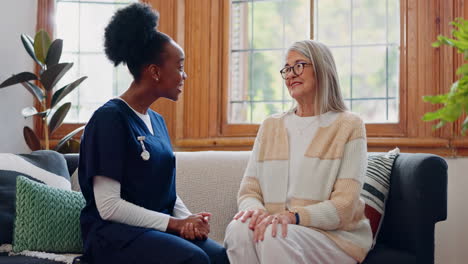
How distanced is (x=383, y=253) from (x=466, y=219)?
1.02 meters

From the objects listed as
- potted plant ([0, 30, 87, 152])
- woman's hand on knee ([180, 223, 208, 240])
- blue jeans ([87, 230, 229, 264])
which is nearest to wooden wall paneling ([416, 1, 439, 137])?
woman's hand on knee ([180, 223, 208, 240])

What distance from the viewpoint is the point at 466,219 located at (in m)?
3.08

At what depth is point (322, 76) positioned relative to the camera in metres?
2.42

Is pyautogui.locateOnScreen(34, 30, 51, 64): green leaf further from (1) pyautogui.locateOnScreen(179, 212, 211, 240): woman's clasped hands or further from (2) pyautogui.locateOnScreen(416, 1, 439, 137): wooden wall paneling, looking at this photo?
(2) pyautogui.locateOnScreen(416, 1, 439, 137): wooden wall paneling

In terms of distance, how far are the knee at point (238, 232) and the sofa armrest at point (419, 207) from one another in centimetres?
57

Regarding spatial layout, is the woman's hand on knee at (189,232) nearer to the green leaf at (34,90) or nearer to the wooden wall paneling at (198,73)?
the wooden wall paneling at (198,73)

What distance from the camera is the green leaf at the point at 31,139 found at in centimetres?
351

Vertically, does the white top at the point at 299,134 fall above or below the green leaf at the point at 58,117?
below

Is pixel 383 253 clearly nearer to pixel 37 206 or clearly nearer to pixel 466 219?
pixel 466 219

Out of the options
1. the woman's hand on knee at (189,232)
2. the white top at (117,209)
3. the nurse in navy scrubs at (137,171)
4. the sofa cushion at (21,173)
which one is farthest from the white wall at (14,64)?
the woman's hand on knee at (189,232)

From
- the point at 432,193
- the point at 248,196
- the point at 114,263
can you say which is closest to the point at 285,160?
the point at 248,196

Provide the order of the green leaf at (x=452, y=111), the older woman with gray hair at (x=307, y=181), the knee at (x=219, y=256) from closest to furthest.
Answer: the green leaf at (x=452, y=111)
the older woman with gray hair at (x=307, y=181)
the knee at (x=219, y=256)

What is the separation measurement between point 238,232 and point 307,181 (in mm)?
367

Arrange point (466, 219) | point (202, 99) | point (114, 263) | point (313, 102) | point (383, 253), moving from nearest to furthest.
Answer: point (114, 263) < point (383, 253) < point (313, 102) < point (466, 219) < point (202, 99)
